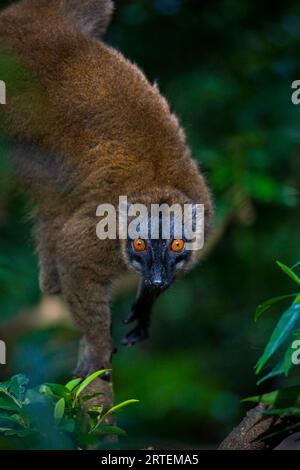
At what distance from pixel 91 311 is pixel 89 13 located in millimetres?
2269

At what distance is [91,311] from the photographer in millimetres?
5762

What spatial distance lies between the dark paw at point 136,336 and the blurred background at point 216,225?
5.15 feet

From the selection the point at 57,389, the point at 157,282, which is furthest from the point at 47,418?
the point at 157,282

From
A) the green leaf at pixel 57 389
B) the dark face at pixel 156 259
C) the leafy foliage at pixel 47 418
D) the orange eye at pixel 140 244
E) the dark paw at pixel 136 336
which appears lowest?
the leafy foliage at pixel 47 418

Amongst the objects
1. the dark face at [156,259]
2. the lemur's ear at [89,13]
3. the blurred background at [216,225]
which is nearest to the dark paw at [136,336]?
the dark face at [156,259]

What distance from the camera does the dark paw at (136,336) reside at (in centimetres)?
627

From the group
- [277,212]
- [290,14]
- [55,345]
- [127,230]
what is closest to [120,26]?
[290,14]

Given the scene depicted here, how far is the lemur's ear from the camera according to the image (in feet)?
20.7

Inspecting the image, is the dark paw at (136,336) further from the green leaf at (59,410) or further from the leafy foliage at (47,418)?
the green leaf at (59,410)

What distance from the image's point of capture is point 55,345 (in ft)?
28.2

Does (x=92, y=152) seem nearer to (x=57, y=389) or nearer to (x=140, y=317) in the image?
(x=140, y=317)

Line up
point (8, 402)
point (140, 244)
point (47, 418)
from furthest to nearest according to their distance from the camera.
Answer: point (140, 244)
point (8, 402)
point (47, 418)

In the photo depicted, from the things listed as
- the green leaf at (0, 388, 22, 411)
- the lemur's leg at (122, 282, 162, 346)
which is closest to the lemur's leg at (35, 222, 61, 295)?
the lemur's leg at (122, 282, 162, 346)

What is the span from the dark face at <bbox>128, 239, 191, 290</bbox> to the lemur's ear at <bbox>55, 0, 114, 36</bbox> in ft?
5.98
